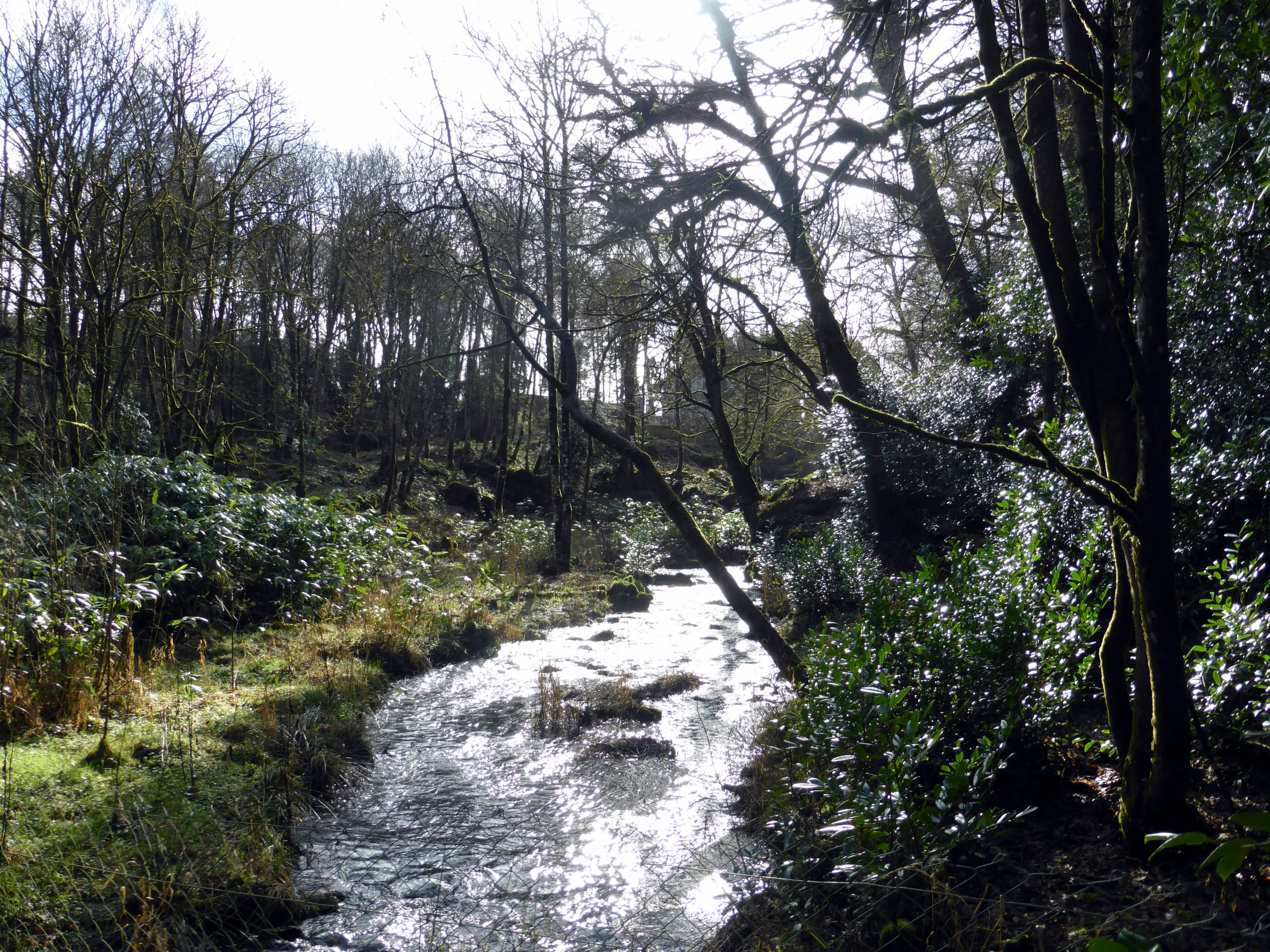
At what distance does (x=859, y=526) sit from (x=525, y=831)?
7987mm

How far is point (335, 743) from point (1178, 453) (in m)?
6.09

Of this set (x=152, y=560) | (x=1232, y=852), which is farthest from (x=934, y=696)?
(x=152, y=560)

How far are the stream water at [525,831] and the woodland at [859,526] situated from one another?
33 centimetres

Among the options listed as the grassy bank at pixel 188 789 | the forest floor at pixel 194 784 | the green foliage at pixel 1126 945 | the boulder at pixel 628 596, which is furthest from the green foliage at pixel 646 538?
the green foliage at pixel 1126 945

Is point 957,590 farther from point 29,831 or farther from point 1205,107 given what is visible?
point 29,831

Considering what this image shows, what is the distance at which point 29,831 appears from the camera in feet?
12.7

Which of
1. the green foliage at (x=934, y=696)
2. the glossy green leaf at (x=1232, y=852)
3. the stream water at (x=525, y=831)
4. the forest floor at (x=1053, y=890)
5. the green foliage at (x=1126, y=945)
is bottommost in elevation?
the stream water at (x=525, y=831)

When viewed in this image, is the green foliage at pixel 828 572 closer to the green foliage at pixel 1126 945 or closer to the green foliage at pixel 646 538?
the green foliage at pixel 646 538

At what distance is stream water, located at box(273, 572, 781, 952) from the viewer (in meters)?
3.88

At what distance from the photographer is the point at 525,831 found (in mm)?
4961

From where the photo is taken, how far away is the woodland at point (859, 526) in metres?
2.78

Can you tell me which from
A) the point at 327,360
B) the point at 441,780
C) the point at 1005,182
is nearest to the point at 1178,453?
the point at 1005,182

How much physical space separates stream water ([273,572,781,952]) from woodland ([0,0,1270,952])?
33cm

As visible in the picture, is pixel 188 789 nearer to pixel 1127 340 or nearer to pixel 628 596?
pixel 1127 340
